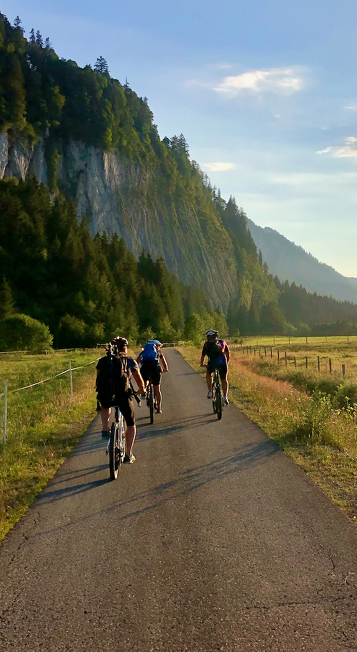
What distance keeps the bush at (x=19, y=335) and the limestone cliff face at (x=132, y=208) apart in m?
45.7

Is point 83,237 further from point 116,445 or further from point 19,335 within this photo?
point 116,445

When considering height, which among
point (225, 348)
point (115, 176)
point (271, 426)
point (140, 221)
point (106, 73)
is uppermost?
point (106, 73)

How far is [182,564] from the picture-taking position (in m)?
4.38

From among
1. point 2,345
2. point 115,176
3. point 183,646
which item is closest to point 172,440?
point 183,646

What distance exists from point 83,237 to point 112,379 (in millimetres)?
68876

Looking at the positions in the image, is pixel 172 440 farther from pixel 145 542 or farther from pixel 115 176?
pixel 115 176

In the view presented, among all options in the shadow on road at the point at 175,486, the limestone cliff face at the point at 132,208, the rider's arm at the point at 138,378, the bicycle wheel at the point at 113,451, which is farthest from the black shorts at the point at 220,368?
the limestone cliff face at the point at 132,208

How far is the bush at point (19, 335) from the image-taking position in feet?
159

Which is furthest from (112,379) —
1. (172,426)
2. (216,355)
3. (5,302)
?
(5,302)

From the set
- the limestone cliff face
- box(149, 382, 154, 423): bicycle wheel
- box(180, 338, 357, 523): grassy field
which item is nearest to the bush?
box(180, 338, 357, 523): grassy field

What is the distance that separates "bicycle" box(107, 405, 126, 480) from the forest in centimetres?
4436

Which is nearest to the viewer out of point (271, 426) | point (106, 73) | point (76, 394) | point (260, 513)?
point (260, 513)

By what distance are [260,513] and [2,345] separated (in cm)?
4780

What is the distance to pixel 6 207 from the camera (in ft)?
214
